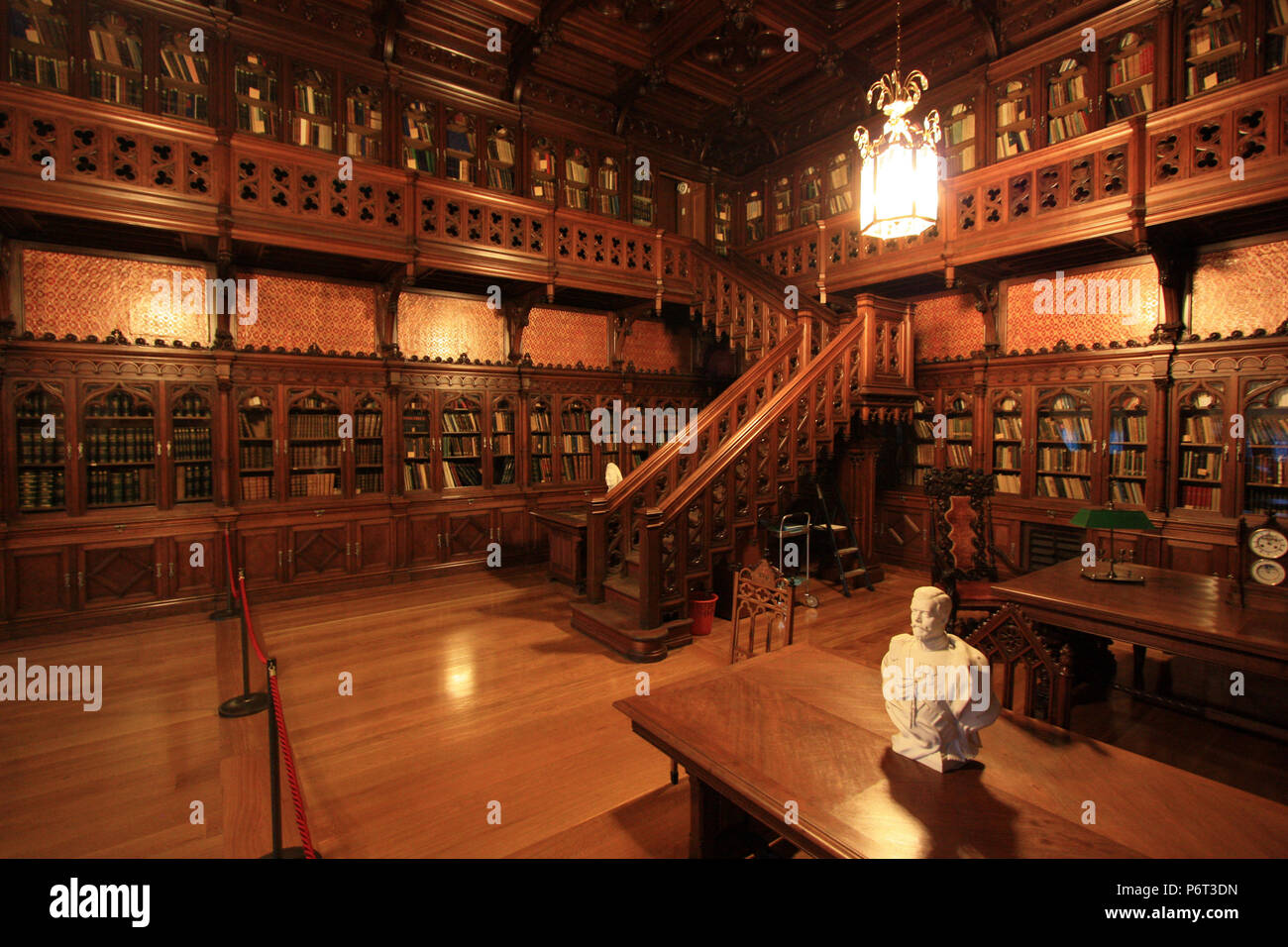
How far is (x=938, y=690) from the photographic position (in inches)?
66.6

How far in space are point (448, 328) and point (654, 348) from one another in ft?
10.2

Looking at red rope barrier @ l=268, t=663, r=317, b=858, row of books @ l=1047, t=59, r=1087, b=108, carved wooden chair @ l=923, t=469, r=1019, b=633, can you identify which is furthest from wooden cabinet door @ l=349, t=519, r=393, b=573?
row of books @ l=1047, t=59, r=1087, b=108

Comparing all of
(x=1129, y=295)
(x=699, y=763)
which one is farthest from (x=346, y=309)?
(x=1129, y=295)

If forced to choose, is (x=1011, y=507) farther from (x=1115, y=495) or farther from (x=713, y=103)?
(x=713, y=103)

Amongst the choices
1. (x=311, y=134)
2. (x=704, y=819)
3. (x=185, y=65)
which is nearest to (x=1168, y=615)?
(x=704, y=819)

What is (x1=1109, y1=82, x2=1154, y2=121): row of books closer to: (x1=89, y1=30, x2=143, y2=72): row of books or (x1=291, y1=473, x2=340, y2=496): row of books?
(x1=291, y1=473, x2=340, y2=496): row of books

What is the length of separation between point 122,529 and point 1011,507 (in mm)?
8981

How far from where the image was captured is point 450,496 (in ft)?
23.8

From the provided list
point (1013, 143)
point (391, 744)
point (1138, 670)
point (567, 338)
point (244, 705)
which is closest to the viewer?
point (391, 744)

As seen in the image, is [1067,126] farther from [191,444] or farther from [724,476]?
[191,444]

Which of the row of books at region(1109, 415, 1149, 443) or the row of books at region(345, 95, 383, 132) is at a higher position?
the row of books at region(345, 95, 383, 132)

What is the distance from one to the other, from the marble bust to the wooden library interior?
0.6 inches

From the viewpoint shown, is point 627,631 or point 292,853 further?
point 627,631

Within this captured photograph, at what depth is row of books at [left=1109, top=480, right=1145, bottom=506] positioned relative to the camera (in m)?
5.92
